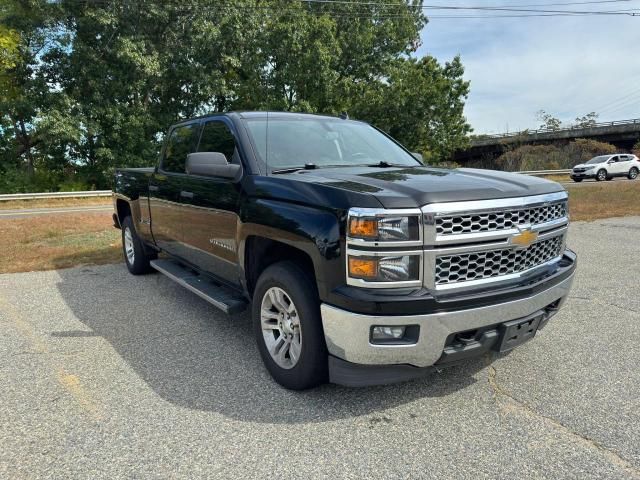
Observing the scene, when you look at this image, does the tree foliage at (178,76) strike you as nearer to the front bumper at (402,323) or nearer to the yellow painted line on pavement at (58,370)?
the yellow painted line on pavement at (58,370)

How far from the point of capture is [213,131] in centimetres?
437

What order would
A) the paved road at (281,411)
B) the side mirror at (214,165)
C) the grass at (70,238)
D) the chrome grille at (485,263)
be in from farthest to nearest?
the grass at (70,238), the side mirror at (214,165), the chrome grille at (485,263), the paved road at (281,411)

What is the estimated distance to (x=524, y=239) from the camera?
9.43 ft

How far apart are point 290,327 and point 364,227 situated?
982 millimetres

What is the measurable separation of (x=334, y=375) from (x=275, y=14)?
88.1 ft

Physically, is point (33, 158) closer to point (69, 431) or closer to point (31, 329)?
point (31, 329)

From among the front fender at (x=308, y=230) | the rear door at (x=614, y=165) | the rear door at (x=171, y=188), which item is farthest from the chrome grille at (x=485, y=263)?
the rear door at (x=614, y=165)

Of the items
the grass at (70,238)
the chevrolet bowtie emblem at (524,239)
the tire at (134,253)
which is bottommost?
the grass at (70,238)

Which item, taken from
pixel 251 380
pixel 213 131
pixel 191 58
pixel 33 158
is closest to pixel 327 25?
pixel 191 58

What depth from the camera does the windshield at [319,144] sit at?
12.4 ft

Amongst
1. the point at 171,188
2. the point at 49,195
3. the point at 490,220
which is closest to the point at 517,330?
the point at 490,220

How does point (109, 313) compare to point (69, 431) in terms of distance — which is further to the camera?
point (109, 313)

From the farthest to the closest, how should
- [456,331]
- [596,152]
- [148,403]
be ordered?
[596,152]
[148,403]
[456,331]

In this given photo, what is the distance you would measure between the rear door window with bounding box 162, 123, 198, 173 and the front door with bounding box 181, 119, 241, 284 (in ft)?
0.99
